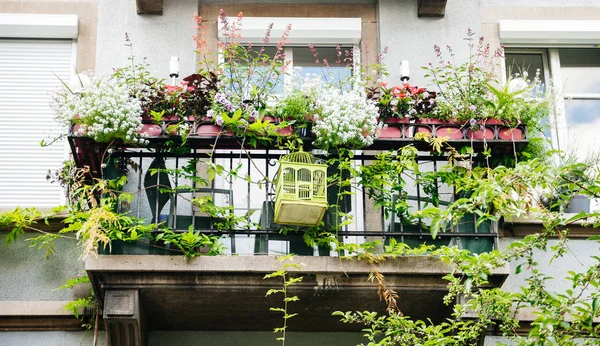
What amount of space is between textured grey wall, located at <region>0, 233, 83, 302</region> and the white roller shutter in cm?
72

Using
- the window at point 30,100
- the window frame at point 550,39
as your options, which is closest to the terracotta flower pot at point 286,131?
the window at point 30,100

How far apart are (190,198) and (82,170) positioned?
1080mm

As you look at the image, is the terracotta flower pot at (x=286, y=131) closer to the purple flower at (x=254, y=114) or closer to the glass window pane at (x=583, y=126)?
→ the purple flower at (x=254, y=114)

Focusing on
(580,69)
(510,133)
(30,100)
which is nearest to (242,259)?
(510,133)

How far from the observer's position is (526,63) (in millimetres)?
12133

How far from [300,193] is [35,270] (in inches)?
111

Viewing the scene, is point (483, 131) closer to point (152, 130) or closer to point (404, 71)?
point (404, 71)

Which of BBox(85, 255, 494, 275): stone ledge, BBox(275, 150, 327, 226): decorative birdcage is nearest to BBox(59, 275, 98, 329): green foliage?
BBox(85, 255, 494, 275): stone ledge

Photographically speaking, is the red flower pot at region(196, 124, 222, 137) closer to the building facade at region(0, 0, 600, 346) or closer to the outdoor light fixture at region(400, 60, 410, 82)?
the building facade at region(0, 0, 600, 346)

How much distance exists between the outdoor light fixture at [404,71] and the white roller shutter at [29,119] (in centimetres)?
352

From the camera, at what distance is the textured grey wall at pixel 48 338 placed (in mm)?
10000

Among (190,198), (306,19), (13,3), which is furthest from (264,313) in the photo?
(13,3)

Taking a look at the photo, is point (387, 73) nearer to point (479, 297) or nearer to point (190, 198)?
point (190, 198)

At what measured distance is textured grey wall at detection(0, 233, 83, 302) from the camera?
33.5 feet
